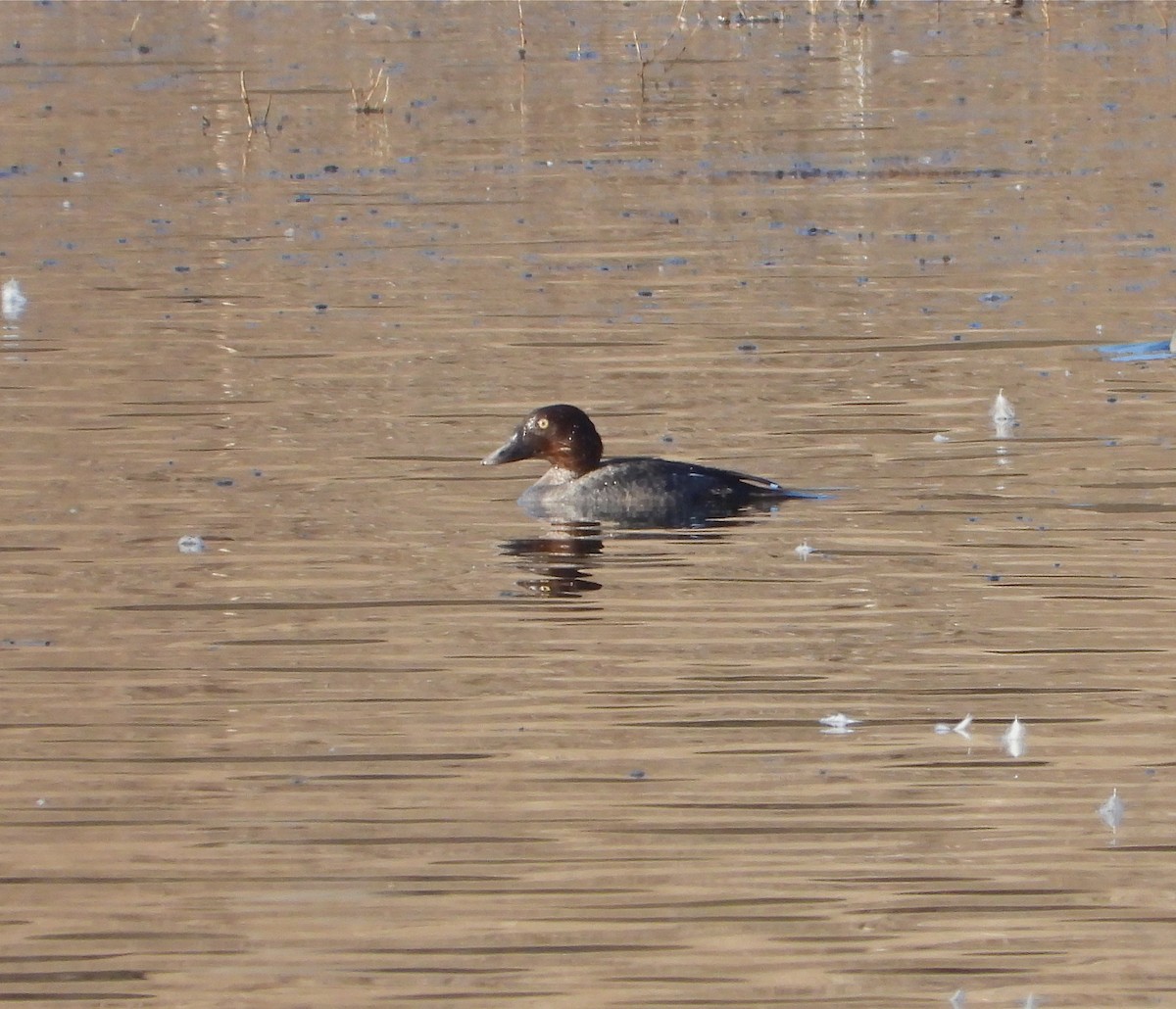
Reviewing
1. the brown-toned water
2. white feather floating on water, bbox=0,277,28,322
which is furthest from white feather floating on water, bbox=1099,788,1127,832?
white feather floating on water, bbox=0,277,28,322

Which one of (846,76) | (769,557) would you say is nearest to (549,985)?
(769,557)

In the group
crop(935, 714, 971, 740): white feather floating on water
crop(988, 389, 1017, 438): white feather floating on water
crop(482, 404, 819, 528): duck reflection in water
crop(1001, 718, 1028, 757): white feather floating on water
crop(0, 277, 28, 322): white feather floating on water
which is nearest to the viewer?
crop(1001, 718, 1028, 757): white feather floating on water

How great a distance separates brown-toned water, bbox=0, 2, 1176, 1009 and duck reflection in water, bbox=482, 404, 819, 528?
26 centimetres

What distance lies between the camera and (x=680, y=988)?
237 inches

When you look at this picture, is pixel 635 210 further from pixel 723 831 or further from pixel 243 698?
pixel 723 831

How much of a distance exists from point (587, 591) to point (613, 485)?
167cm

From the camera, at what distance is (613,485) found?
11656 millimetres

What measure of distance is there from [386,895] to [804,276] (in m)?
11.3

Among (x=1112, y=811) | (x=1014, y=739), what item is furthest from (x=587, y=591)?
(x=1112, y=811)

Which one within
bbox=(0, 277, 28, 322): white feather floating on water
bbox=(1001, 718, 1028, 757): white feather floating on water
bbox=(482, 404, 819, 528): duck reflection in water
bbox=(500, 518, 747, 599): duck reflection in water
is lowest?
bbox=(1001, 718, 1028, 757): white feather floating on water

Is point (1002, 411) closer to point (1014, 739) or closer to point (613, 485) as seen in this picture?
point (613, 485)

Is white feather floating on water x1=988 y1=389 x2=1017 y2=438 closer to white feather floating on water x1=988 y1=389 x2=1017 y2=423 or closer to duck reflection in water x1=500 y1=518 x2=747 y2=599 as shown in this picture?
white feather floating on water x1=988 y1=389 x2=1017 y2=423

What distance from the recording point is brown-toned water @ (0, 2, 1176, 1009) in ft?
21.1

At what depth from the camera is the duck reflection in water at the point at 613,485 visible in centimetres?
1135
